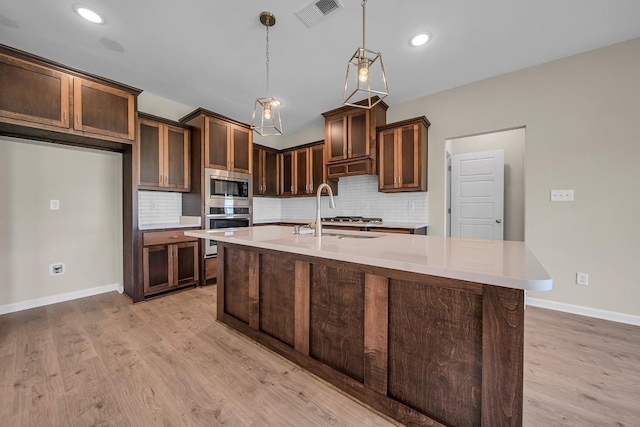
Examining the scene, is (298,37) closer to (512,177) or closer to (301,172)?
(301,172)

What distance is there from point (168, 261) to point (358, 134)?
327 centimetres

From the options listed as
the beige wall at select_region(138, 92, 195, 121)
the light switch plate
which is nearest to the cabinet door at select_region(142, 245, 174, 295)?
the beige wall at select_region(138, 92, 195, 121)

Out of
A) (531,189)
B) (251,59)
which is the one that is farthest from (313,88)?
(531,189)

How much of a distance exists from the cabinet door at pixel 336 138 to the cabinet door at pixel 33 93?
321cm

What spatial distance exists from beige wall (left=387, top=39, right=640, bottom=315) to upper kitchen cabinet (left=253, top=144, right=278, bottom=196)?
3.69 metres

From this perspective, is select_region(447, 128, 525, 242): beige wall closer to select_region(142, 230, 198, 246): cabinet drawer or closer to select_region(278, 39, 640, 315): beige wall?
select_region(278, 39, 640, 315): beige wall

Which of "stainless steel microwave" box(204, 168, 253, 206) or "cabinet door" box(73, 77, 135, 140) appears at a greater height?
"cabinet door" box(73, 77, 135, 140)

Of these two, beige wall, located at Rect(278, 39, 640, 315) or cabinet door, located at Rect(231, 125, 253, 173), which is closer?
beige wall, located at Rect(278, 39, 640, 315)

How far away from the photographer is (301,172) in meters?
4.88

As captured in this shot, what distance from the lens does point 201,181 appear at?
359 centimetres

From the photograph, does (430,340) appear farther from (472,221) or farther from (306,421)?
(472,221)

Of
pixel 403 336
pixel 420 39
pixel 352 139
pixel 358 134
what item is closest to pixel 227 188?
pixel 352 139

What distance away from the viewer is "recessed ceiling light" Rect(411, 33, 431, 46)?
7.85 feet

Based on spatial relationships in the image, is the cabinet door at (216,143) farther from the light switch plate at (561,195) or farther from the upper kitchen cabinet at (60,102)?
the light switch plate at (561,195)
